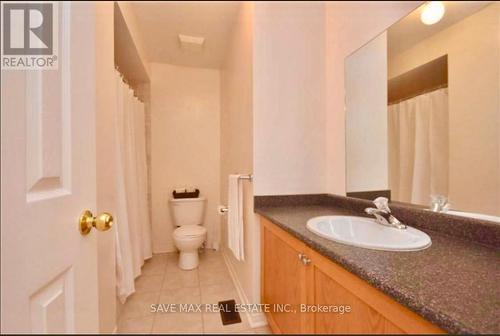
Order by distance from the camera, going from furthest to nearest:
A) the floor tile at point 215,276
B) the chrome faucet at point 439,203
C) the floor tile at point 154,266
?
the floor tile at point 154,266, the floor tile at point 215,276, the chrome faucet at point 439,203

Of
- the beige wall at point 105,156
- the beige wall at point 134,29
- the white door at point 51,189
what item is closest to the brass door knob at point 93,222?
the white door at point 51,189

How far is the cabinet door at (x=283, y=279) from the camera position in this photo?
87cm

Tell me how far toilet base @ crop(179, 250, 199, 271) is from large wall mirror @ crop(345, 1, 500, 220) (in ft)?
4.08

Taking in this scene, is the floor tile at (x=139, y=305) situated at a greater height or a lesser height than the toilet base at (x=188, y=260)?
lesser

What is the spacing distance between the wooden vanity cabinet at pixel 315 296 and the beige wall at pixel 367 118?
1.96 ft

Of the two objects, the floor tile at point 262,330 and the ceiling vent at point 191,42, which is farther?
the ceiling vent at point 191,42

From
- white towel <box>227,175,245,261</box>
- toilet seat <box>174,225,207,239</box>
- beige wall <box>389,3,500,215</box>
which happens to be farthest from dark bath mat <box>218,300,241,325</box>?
beige wall <box>389,3,500,215</box>

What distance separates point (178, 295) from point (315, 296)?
0.91 metres

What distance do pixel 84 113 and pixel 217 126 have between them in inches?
50.0

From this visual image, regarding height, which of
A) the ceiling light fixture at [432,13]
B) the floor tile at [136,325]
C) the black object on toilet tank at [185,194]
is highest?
the ceiling light fixture at [432,13]

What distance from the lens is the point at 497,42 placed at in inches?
27.7

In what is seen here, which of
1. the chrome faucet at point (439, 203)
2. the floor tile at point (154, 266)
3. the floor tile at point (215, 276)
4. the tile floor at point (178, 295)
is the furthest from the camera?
the floor tile at point (154, 266)

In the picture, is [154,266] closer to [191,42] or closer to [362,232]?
[362,232]

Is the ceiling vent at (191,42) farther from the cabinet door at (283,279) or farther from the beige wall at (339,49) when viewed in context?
the cabinet door at (283,279)
